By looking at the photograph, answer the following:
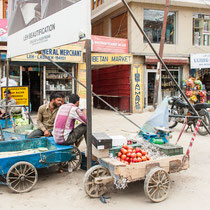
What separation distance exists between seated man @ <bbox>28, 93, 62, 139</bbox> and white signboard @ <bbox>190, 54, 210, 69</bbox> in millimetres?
11621

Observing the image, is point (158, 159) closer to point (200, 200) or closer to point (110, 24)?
point (200, 200)

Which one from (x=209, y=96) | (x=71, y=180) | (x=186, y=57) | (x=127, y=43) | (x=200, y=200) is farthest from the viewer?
(x=209, y=96)

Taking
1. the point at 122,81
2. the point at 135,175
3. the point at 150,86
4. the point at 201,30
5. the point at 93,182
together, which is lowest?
the point at 93,182

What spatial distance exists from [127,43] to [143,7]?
2143 millimetres

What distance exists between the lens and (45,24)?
191 inches

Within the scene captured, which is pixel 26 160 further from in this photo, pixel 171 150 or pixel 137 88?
pixel 137 88

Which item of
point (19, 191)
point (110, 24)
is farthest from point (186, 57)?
point (19, 191)

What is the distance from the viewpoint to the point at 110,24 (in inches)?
650

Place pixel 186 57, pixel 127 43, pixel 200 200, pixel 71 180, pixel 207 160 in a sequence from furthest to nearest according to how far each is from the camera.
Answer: pixel 186 57
pixel 127 43
pixel 207 160
pixel 71 180
pixel 200 200

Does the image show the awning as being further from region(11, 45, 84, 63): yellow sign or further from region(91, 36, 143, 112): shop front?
region(11, 45, 84, 63): yellow sign

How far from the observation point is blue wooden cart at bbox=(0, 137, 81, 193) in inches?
160

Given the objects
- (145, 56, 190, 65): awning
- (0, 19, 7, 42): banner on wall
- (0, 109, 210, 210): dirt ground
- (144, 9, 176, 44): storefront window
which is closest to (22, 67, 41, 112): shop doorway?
(0, 19, 7, 42): banner on wall

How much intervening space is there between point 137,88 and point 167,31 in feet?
13.3

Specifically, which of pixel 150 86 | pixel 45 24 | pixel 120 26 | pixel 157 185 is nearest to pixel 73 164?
pixel 157 185
